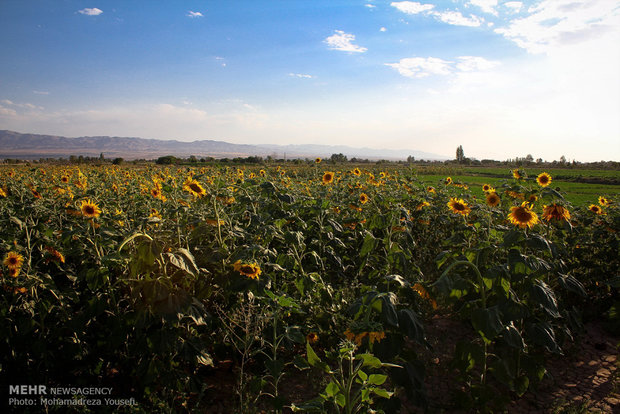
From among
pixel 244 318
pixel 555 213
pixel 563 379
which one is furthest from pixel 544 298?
pixel 244 318

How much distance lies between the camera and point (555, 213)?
3.15 meters

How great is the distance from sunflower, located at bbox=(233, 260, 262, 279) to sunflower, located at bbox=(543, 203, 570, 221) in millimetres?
2800

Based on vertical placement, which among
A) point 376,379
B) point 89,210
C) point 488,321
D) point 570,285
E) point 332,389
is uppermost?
point 89,210

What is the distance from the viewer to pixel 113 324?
2.41 meters

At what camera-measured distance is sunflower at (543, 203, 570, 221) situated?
10.2 feet

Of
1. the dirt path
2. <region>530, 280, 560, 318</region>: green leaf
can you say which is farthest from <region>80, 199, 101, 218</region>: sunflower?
<region>530, 280, 560, 318</region>: green leaf

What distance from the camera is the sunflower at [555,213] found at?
3.11 meters

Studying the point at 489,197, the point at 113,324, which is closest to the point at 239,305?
the point at 113,324

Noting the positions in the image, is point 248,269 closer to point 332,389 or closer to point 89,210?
point 332,389

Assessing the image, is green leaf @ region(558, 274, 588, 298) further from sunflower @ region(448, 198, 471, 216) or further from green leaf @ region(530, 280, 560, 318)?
sunflower @ region(448, 198, 471, 216)

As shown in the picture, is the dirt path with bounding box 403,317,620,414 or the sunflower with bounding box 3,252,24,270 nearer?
the sunflower with bounding box 3,252,24,270

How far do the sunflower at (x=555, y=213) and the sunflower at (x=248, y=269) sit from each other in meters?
2.80

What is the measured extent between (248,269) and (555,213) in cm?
293

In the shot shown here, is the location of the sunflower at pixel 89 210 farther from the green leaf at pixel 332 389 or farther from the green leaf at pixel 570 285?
the green leaf at pixel 570 285
